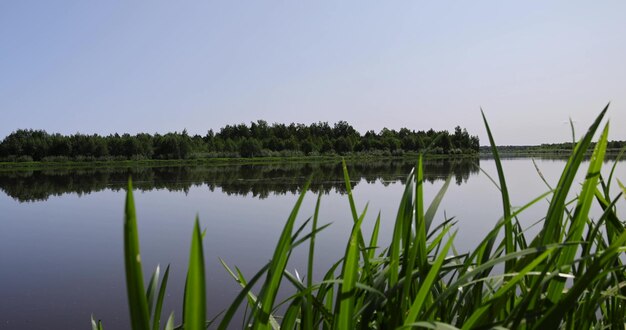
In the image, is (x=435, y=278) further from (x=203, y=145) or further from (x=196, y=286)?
(x=203, y=145)

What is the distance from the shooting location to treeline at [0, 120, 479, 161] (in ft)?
171

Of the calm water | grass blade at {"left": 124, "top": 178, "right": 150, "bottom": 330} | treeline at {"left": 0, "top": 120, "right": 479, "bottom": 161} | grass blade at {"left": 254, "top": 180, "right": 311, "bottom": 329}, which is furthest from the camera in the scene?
treeline at {"left": 0, "top": 120, "right": 479, "bottom": 161}

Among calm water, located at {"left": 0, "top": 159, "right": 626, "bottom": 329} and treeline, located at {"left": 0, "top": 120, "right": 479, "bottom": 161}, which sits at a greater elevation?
treeline, located at {"left": 0, "top": 120, "right": 479, "bottom": 161}

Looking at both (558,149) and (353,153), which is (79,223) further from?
(558,149)

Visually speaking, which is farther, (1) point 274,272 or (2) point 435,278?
(2) point 435,278

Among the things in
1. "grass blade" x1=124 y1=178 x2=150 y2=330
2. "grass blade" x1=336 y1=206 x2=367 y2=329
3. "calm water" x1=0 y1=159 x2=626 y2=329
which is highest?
"grass blade" x1=124 y1=178 x2=150 y2=330

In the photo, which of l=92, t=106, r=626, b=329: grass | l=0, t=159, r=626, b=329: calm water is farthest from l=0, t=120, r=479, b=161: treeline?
l=92, t=106, r=626, b=329: grass

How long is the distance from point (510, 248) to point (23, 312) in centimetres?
582

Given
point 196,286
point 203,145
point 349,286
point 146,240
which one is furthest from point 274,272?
point 203,145

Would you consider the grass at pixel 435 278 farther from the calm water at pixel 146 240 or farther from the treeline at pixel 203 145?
the treeline at pixel 203 145

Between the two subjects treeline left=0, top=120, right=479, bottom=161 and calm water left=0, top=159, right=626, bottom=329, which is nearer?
calm water left=0, top=159, right=626, bottom=329

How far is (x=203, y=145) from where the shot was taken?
60.2 meters

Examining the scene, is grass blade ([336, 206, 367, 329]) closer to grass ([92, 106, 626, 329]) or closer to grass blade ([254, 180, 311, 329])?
grass ([92, 106, 626, 329])

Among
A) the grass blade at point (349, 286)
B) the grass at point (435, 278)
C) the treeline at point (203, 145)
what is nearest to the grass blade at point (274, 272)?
the grass at point (435, 278)
